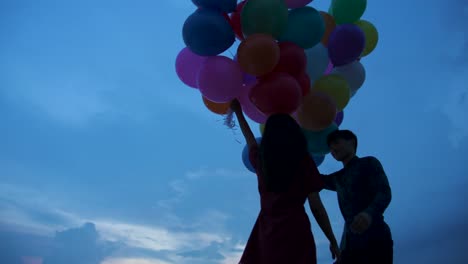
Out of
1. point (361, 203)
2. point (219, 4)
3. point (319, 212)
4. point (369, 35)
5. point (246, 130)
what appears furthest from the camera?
point (369, 35)

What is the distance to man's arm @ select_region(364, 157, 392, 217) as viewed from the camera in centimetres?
238

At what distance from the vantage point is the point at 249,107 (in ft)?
11.2

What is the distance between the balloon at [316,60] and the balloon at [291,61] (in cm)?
36

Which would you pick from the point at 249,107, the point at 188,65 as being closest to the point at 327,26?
the point at 249,107

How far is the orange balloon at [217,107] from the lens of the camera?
355cm

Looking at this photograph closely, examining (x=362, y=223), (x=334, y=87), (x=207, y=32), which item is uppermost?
(x=334, y=87)

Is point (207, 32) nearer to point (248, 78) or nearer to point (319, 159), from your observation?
point (248, 78)

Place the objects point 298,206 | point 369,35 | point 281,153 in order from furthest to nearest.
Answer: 1. point 369,35
2. point 298,206
3. point 281,153

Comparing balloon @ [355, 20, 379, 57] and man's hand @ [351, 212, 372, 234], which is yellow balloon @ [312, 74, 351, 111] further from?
man's hand @ [351, 212, 372, 234]

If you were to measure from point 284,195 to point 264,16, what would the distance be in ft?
4.87

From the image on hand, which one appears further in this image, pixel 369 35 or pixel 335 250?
pixel 369 35

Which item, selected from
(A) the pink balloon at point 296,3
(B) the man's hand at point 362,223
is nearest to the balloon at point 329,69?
(A) the pink balloon at point 296,3

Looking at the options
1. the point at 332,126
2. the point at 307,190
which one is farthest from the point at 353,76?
the point at 307,190

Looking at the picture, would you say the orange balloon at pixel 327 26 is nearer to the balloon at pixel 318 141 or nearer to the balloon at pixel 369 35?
the balloon at pixel 369 35
